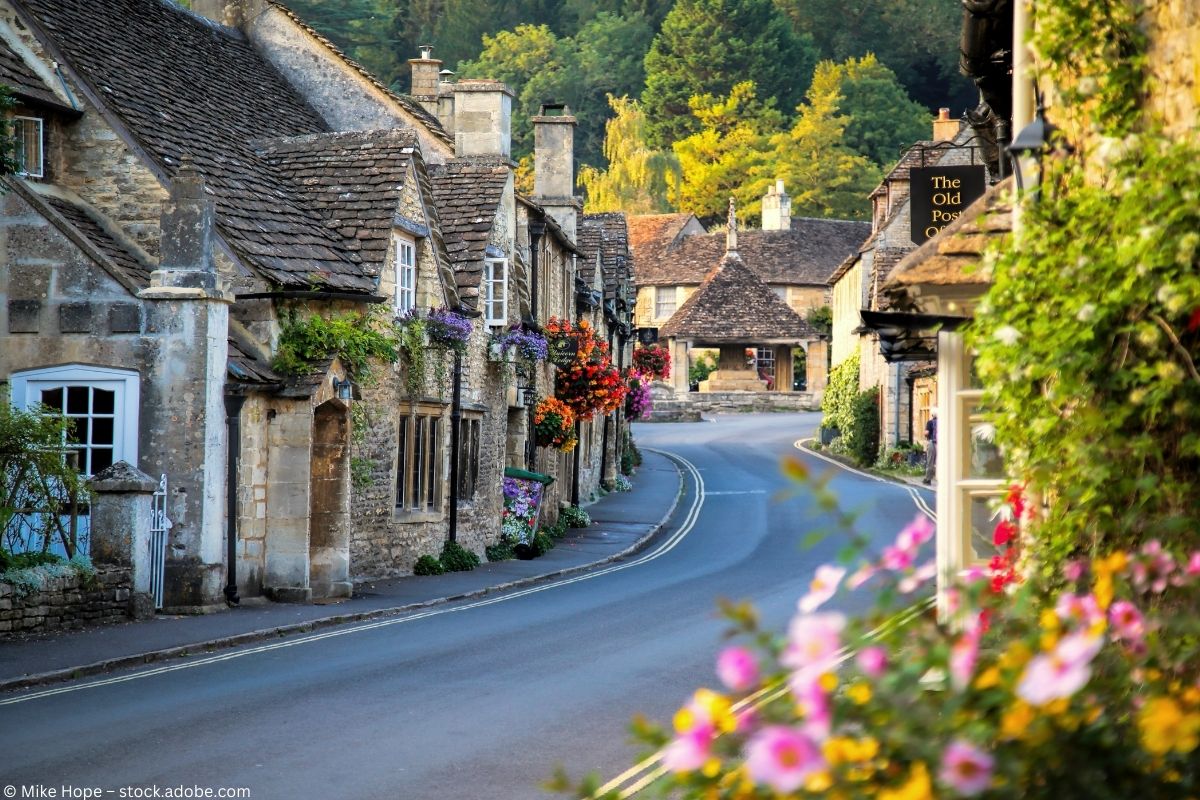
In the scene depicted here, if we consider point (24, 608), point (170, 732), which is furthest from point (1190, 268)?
point (24, 608)

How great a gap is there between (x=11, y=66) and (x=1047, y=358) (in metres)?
17.1

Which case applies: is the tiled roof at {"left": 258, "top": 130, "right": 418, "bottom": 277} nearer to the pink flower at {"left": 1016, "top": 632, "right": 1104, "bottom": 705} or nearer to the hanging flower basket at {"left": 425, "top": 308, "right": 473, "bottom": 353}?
the hanging flower basket at {"left": 425, "top": 308, "right": 473, "bottom": 353}

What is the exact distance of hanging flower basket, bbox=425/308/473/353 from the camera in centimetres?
2516

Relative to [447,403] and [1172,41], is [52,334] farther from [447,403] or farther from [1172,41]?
[1172,41]

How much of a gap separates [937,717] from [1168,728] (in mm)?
478

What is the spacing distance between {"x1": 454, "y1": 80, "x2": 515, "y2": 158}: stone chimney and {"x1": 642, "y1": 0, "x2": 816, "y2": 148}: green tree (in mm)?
68774

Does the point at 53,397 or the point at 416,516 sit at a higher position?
the point at 53,397

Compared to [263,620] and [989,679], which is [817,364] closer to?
[263,620]

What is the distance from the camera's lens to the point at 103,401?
63.7ft

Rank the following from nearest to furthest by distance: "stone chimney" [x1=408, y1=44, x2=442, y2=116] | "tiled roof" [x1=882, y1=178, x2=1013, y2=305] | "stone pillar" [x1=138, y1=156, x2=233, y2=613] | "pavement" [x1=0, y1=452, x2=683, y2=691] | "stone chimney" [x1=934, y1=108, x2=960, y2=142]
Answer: "tiled roof" [x1=882, y1=178, x2=1013, y2=305], "pavement" [x1=0, y1=452, x2=683, y2=691], "stone pillar" [x1=138, y1=156, x2=233, y2=613], "stone chimney" [x1=408, y1=44, x2=442, y2=116], "stone chimney" [x1=934, y1=108, x2=960, y2=142]

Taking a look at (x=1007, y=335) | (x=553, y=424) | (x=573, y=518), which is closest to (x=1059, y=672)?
(x=1007, y=335)

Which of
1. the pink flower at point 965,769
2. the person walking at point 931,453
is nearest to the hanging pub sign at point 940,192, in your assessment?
the pink flower at point 965,769

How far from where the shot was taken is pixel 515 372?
101 feet

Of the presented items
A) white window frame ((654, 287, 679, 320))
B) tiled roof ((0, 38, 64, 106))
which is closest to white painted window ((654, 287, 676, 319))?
white window frame ((654, 287, 679, 320))
